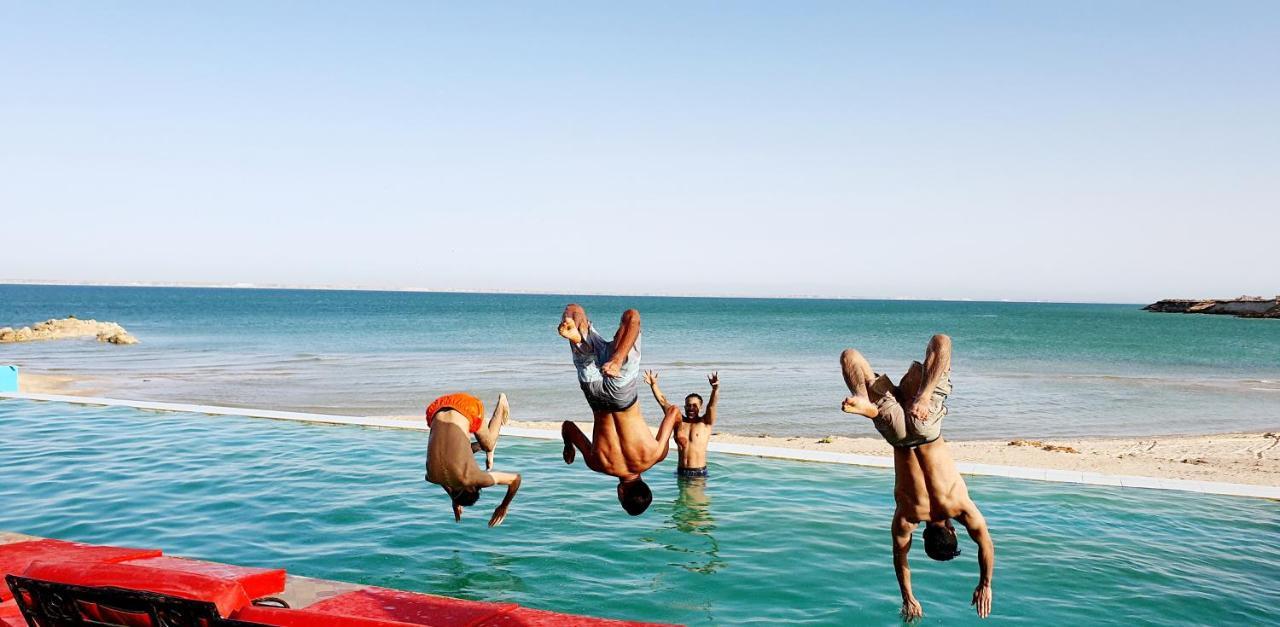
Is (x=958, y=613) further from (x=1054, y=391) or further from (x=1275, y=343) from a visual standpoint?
(x=1275, y=343)

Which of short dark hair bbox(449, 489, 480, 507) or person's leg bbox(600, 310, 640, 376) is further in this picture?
short dark hair bbox(449, 489, 480, 507)

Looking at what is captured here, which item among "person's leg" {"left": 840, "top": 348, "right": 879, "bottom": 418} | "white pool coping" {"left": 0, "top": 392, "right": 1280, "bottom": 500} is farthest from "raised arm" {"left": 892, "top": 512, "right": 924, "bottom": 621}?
"white pool coping" {"left": 0, "top": 392, "right": 1280, "bottom": 500}

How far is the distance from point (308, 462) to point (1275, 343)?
97742 millimetres

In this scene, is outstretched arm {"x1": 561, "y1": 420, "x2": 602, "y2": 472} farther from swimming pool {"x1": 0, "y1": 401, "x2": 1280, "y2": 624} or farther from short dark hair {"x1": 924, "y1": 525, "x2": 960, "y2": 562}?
swimming pool {"x1": 0, "y1": 401, "x2": 1280, "y2": 624}

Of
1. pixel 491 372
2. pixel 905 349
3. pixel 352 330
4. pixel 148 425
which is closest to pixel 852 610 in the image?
pixel 148 425

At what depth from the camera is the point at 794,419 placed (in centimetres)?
2948

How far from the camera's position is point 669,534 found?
1326 centimetres

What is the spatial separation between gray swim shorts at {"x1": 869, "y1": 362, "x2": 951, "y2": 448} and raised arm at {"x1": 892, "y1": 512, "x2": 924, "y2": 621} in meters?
0.73

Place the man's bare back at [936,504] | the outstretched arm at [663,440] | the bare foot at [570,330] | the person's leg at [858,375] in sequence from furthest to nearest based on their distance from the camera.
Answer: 1. the outstretched arm at [663,440]
2. the bare foot at [570,330]
3. the man's bare back at [936,504]
4. the person's leg at [858,375]

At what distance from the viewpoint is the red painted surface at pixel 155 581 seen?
5.14 m

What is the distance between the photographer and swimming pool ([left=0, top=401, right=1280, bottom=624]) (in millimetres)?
10539

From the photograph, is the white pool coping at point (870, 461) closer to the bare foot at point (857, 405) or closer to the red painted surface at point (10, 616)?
the bare foot at point (857, 405)

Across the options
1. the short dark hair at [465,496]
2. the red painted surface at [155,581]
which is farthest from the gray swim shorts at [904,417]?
the red painted surface at [155,581]

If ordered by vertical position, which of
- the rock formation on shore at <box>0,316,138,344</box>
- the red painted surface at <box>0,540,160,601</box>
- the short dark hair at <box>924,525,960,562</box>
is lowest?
the rock formation on shore at <box>0,316,138,344</box>
